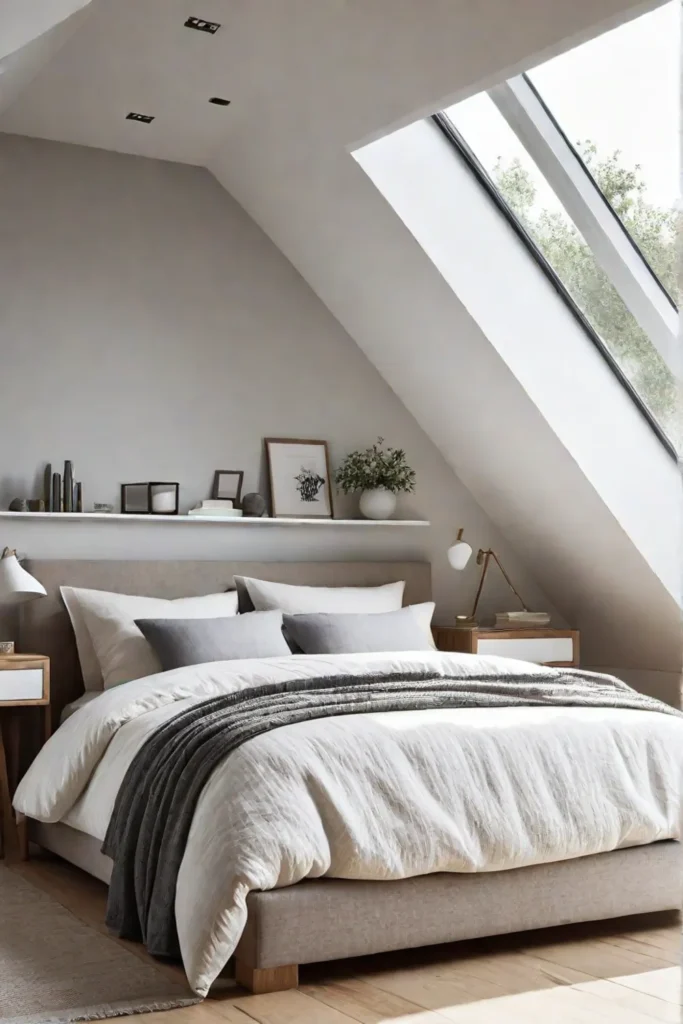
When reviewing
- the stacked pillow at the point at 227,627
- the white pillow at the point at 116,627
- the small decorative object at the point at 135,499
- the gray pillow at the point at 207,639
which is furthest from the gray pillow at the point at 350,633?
the small decorative object at the point at 135,499

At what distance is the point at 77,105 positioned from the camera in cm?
477

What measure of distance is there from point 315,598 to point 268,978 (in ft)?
7.96

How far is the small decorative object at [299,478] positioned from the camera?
218 inches

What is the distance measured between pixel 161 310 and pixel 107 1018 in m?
3.44

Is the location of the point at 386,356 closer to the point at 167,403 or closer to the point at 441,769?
the point at 167,403

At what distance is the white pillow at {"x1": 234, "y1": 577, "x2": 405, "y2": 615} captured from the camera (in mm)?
5105

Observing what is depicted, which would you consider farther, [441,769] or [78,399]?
[78,399]

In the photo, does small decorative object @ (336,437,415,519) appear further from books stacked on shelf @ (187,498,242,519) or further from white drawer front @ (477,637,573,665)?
white drawer front @ (477,637,573,665)

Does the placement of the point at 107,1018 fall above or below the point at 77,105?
below

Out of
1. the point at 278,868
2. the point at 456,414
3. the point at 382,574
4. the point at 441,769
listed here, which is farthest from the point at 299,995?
the point at 456,414

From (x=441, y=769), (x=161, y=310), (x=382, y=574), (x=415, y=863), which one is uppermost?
(x=161, y=310)

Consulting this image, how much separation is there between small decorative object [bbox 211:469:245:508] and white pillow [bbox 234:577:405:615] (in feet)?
1.40

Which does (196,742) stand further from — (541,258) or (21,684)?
(541,258)

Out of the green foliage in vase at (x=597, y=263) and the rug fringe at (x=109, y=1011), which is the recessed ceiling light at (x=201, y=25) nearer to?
the green foliage in vase at (x=597, y=263)
